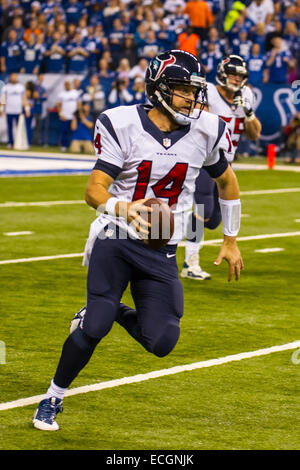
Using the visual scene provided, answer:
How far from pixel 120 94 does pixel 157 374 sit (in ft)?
54.7

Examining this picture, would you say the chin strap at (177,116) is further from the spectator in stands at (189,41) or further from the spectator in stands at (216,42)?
the spectator in stands at (216,42)

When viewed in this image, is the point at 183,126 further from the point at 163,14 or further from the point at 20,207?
the point at 163,14

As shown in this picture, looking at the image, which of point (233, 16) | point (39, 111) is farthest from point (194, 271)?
point (39, 111)

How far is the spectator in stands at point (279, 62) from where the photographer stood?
20.4 meters

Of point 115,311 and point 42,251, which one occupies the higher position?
point 115,311

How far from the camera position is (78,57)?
2391cm

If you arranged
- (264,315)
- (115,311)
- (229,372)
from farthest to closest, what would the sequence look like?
(264,315) → (229,372) → (115,311)

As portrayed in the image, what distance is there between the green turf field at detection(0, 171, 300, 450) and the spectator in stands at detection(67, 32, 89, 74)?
13993 mm

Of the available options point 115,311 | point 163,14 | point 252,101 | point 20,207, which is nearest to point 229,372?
point 115,311

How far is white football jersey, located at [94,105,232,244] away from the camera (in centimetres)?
467
